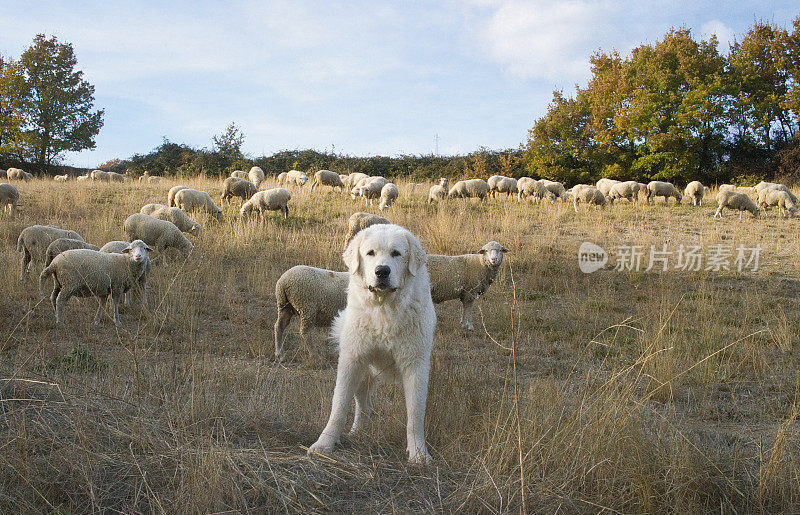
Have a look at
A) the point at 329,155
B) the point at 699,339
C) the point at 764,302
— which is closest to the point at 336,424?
the point at 699,339

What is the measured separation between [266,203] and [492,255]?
9708mm

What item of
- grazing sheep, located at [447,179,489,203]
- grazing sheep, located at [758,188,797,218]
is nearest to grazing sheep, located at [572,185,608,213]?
grazing sheep, located at [447,179,489,203]

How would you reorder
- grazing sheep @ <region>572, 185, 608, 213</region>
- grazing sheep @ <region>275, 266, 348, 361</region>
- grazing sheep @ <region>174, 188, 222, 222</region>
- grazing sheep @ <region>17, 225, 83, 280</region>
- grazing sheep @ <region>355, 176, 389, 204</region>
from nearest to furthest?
grazing sheep @ <region>275, 266, 348, 361</region>, grazing sheep @ <region>17, 225, 83, 280</region>, grazing sheep @ <region>174, 188, 222, 222</region>, grazing sheep @ <region>355, 176, 389, 204</region>, grazing sheep @ <region>572, 185, 608, 213</region>

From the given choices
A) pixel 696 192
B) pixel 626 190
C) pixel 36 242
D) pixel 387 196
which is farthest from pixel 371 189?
pixel 696 192

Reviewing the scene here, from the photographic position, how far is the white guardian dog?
13.8 ft

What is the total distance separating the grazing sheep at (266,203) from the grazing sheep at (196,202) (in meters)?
0.80

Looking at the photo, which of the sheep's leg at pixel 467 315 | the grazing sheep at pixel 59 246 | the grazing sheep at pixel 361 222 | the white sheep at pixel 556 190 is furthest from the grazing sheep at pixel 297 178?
the sheep's leg at pixel 467 315

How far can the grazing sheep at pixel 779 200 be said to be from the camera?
A: 20.8 m

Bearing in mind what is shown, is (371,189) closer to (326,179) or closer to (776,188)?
(326,179)

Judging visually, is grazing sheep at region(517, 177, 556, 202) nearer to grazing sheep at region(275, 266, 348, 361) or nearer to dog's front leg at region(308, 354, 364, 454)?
grazing sheep at region(275, 266, 348, 361)

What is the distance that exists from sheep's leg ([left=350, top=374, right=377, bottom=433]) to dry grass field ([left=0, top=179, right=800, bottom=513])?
0.43 ft

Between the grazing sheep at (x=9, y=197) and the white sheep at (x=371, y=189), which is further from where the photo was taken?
the white sheep at (x=371, y=189)

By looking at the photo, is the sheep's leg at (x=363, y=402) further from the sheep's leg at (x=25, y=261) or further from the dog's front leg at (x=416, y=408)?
the sheep's leg at (x=25, y=261)

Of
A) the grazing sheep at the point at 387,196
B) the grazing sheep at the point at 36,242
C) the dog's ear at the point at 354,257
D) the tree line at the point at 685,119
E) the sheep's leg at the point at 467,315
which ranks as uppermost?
the tree line at the point at 685,119
